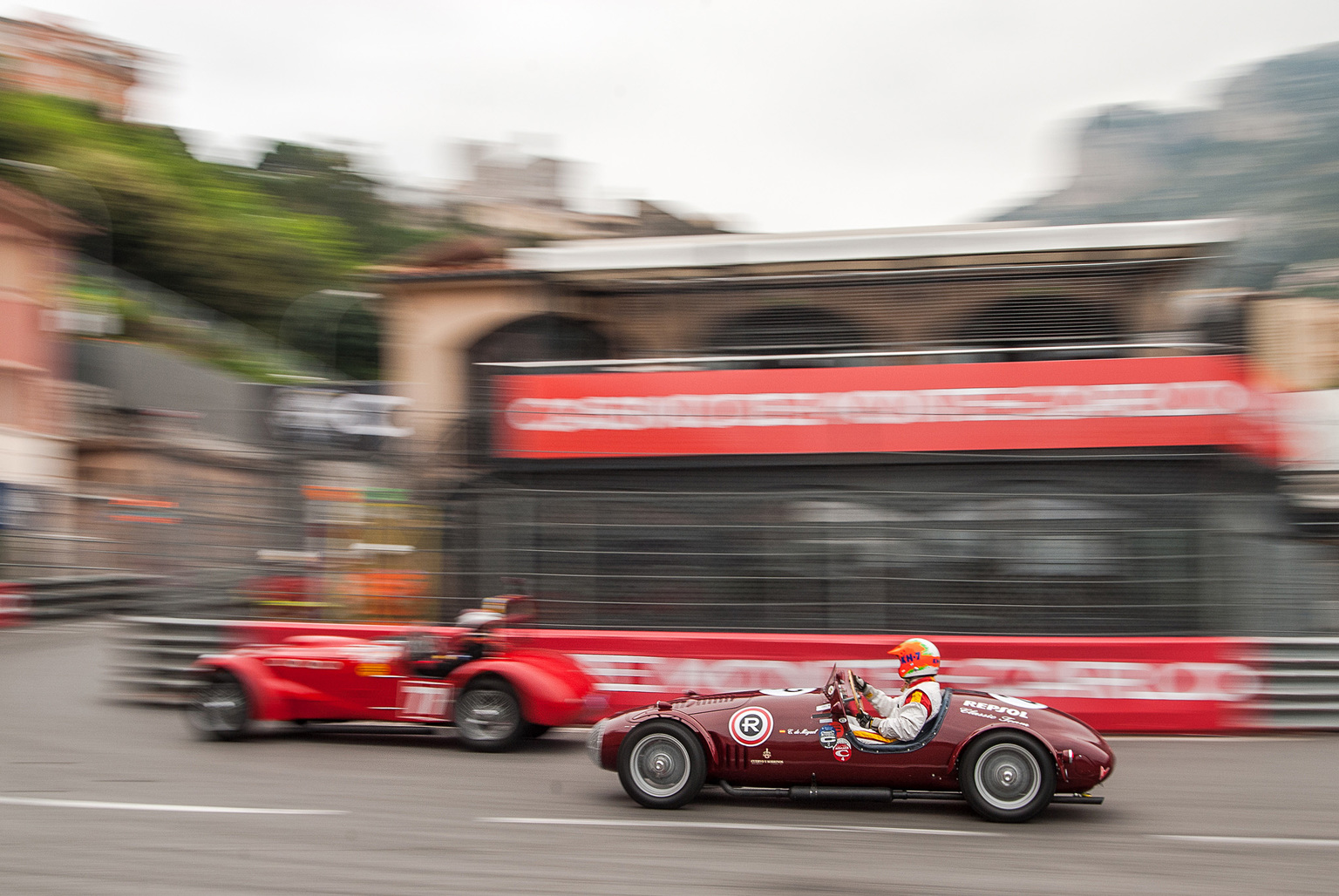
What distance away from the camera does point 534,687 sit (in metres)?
8.87

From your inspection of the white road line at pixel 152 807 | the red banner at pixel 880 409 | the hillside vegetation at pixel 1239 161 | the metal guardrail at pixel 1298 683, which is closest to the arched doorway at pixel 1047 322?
the red banner at pixel 880 409

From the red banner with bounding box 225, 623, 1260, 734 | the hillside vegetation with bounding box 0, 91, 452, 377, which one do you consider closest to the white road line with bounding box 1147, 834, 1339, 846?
the red banner with bounding box 225, 623, 1260, 734

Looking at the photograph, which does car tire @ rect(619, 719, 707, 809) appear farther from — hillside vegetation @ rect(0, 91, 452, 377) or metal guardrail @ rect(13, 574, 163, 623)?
hillside vegetation @ rect(0, 91, 452, 377)

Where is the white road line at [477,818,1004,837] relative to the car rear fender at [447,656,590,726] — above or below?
below

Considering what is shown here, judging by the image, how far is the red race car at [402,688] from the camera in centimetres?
893

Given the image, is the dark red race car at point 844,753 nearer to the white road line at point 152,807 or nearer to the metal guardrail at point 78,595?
the white road line at point 152,807

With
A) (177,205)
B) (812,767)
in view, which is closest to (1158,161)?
(177,205)

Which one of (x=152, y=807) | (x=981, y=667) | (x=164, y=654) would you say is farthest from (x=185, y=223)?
(x=152, y=807)

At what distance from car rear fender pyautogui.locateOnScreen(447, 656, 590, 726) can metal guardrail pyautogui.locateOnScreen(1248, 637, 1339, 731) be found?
18.9 feet

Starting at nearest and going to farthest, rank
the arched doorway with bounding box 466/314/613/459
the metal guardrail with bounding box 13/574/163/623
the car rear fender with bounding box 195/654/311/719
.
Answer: the car rear fender with bounding box 195/654/311/719 < the arched doorway with bounding box 466/314/613/459 < the metal guardrail with bounding box 13/574/163/623

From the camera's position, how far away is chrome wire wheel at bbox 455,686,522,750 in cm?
891

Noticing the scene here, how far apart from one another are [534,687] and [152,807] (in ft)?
9.59

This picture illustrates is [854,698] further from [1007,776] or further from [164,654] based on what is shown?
[164,654]

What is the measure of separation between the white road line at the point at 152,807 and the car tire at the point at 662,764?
1.68 metres
